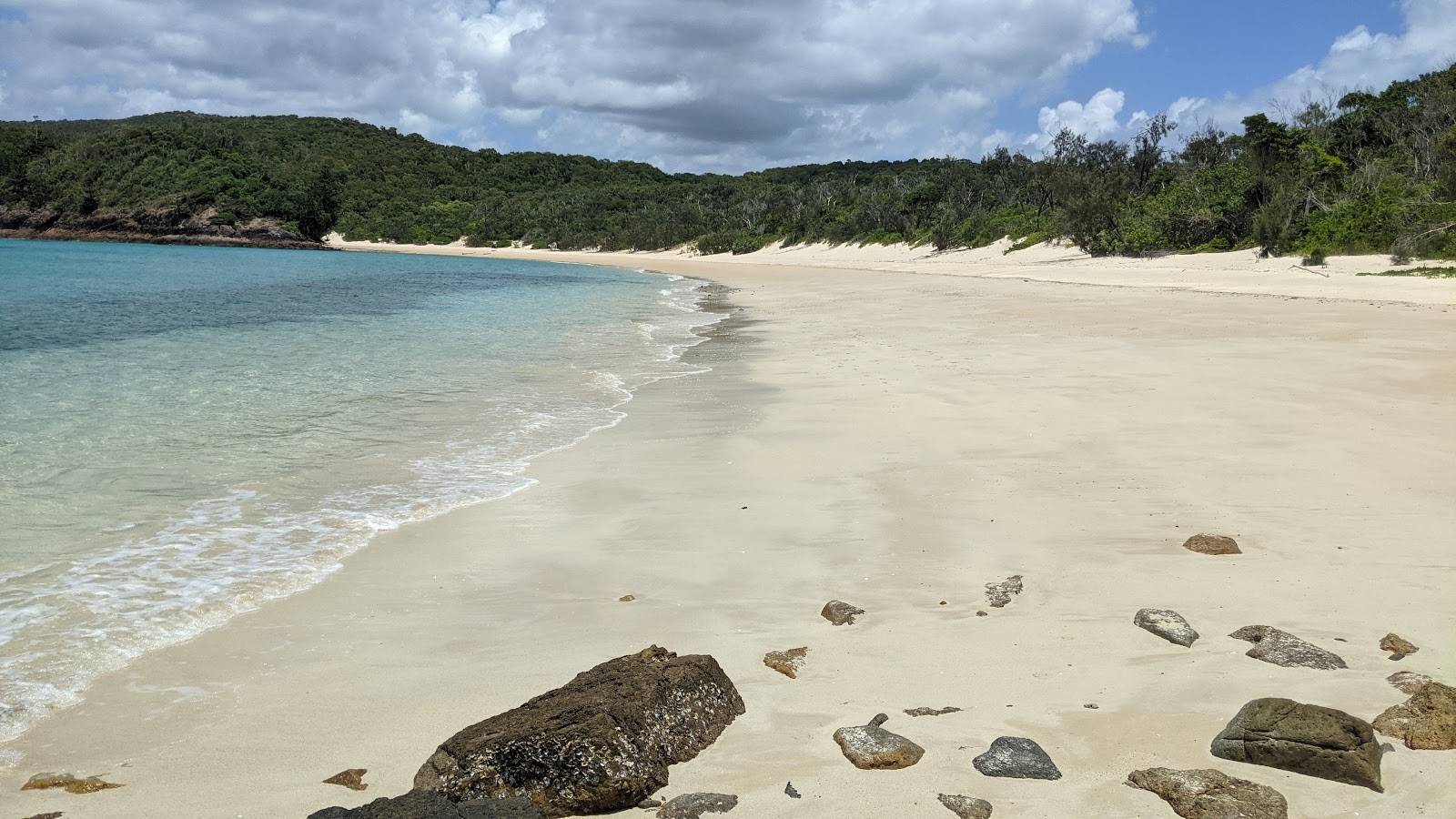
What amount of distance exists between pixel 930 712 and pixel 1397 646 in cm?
175

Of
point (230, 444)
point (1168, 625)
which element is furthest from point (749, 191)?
point (1168, 625)

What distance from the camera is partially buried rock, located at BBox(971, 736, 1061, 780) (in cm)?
264

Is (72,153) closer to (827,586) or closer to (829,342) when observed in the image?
(829,342)

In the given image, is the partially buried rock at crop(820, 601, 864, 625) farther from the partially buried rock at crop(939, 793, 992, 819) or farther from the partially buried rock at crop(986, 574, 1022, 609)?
the partially buried rock at crop(939, 793, 992, 819)

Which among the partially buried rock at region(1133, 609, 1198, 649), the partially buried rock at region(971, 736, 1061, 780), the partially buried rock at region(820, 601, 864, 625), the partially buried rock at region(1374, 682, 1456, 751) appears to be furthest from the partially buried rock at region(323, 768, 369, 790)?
the partially buried rock at region(1374, 682, 1456, 751)

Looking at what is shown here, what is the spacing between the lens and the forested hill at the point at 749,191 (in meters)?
28.1

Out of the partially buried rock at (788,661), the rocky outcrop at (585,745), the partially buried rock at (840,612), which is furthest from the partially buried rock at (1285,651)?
the rocky outcrop at (585,745)

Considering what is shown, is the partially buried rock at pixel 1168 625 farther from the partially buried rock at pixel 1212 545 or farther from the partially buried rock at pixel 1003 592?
the partially buried rock at pixel 1212 545

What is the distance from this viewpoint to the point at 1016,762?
269 cm

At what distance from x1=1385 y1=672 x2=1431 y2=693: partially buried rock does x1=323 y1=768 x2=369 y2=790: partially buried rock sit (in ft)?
10.6

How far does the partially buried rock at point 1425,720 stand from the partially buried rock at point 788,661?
1.79m

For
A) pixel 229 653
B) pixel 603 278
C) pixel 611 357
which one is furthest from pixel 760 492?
pixel 603 278

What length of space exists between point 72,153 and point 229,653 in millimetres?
114574

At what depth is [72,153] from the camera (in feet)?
311
